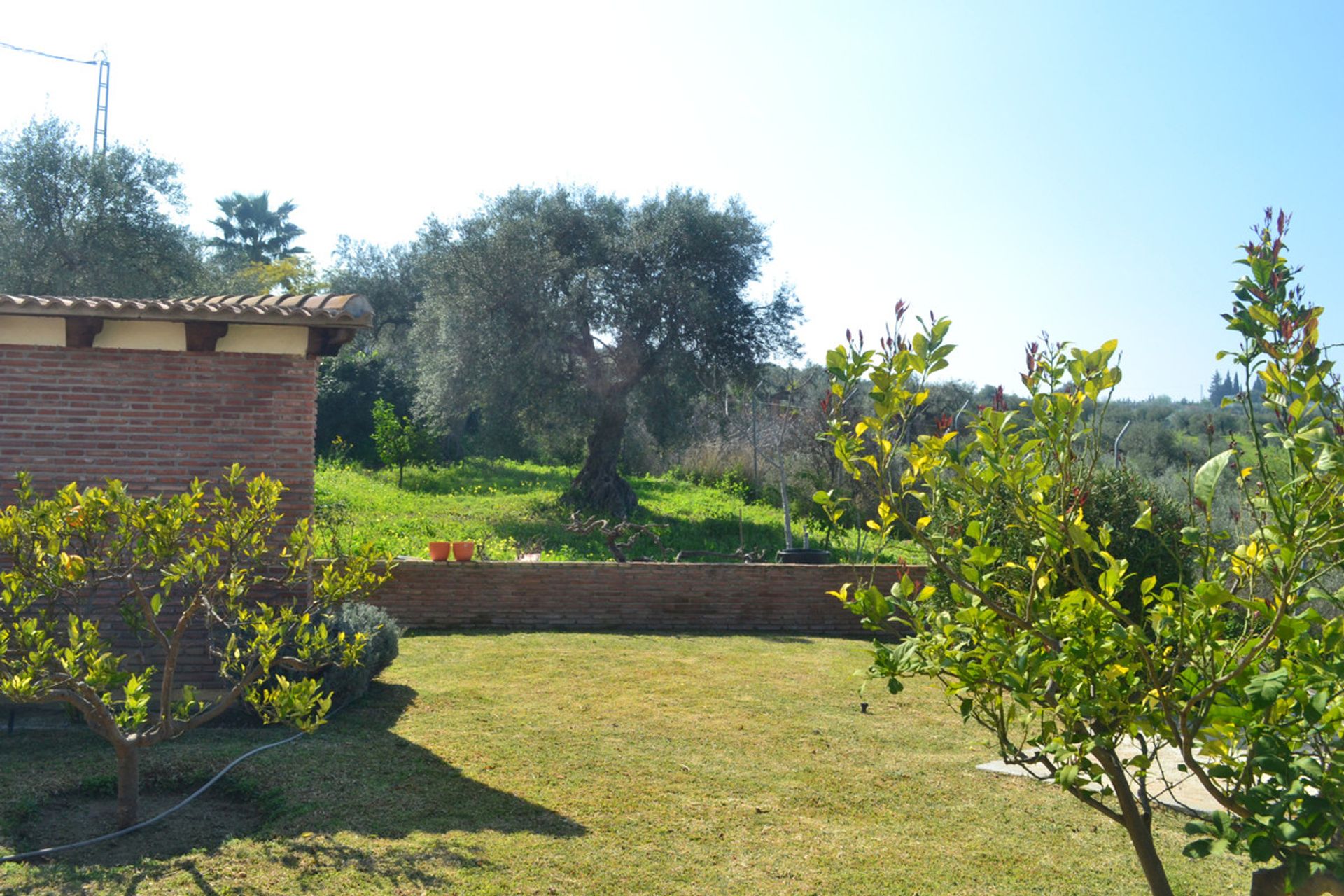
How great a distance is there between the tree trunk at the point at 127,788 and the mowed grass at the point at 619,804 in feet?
1.58

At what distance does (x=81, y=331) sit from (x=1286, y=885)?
725 cm

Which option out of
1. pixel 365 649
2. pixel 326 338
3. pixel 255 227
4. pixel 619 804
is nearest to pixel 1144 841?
pixel 619 804

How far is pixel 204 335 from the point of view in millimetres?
7004

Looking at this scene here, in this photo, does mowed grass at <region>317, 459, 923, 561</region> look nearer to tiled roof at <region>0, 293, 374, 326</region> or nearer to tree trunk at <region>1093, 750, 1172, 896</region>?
tiled roof at <region>0, 293, 374, 326</region>

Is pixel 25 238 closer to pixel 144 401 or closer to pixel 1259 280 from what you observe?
pixel 144 401

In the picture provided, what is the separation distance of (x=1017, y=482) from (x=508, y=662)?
7.84m

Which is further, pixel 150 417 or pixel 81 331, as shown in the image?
pixel 150 417

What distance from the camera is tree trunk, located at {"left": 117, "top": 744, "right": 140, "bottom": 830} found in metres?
4.81

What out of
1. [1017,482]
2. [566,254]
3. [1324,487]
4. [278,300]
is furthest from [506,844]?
[566,254]

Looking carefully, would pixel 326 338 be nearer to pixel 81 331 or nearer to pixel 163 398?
pixel 163 398

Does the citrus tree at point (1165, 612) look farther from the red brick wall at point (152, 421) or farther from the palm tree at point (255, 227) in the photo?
the palm tree at point (255, 227)

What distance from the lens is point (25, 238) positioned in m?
20.9

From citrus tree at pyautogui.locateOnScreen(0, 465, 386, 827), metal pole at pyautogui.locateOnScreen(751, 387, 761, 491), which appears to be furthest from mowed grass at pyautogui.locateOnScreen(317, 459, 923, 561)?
citrus tree at pyautogui.locateOnScreen(0, 465, 386, 827)

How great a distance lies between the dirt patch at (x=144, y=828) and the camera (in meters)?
4.57
